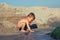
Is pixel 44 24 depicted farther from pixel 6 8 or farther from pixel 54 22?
pixel 6 8

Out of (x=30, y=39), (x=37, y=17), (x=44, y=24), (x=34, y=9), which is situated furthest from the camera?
(x=34, y=9)

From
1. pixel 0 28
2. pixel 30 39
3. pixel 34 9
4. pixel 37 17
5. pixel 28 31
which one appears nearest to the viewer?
pixel 30 39

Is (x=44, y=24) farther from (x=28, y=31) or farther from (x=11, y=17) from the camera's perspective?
(x=28, y=31)

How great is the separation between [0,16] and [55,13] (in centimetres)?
529

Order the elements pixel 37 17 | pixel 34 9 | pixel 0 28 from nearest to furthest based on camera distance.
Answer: pixel 0 28, pixel 37 17, pixel 34 9

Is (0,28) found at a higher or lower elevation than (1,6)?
lower

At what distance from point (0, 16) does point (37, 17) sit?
127 inches

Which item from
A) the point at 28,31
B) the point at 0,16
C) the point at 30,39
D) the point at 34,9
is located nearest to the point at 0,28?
the point at 28,31

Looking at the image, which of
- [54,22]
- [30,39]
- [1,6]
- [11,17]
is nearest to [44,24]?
[54,22]

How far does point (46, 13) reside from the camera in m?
25.2

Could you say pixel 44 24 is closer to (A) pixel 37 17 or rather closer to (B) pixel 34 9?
(A) pixel 37 17

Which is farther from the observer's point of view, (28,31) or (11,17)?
(11,17)

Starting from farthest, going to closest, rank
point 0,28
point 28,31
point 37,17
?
point 37,17 < point 0,28 < point 28,31

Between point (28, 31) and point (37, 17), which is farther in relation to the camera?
point (37, 17)
